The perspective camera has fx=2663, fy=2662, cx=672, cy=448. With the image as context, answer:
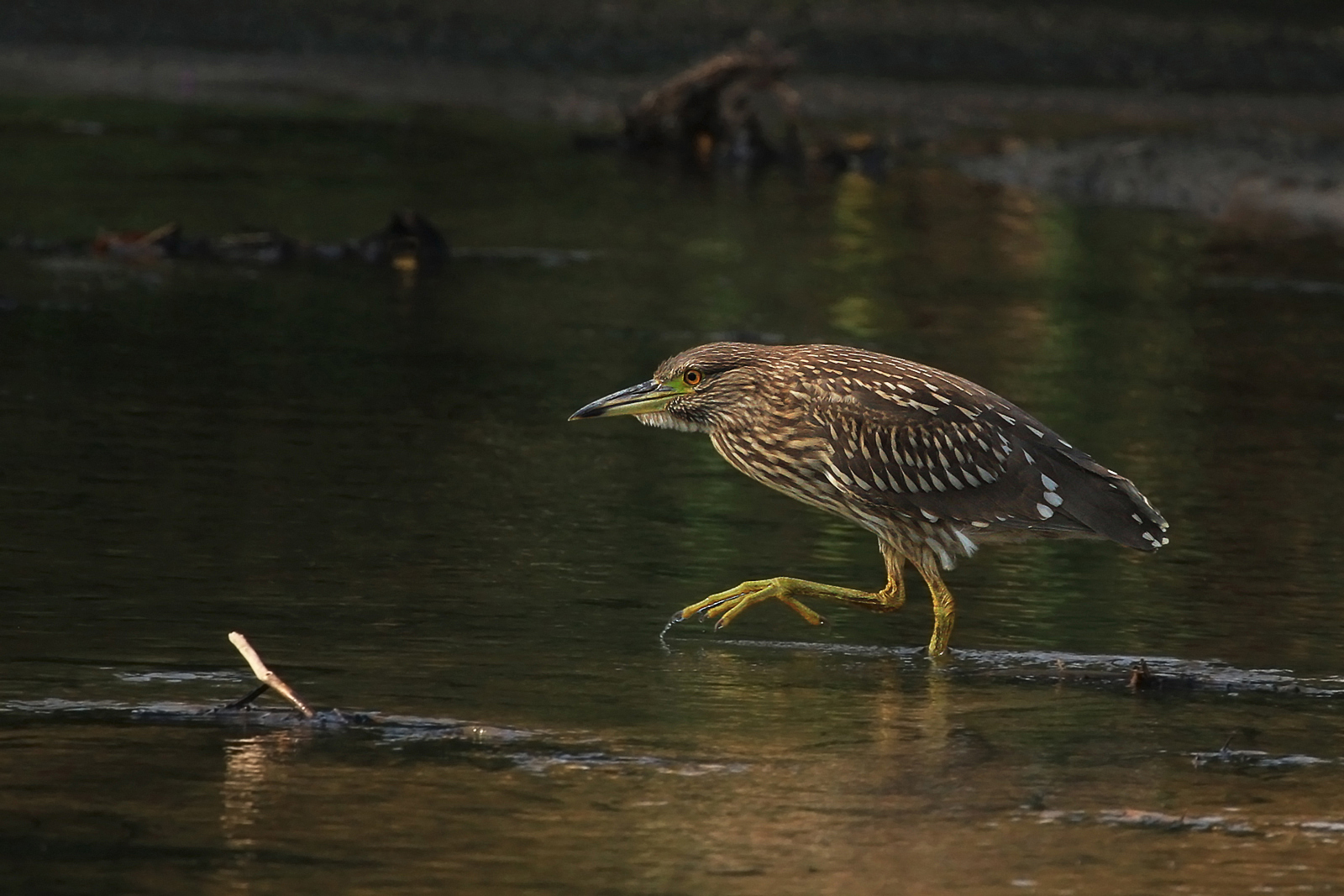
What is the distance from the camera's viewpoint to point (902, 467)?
9.15m

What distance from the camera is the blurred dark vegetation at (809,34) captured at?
37.8 meters

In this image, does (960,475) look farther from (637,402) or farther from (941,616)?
(637,402)

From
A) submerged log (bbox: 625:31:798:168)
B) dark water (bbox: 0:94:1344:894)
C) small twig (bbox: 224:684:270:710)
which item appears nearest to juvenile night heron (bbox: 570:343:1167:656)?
dark water (bbox: 0:94:1344:894)

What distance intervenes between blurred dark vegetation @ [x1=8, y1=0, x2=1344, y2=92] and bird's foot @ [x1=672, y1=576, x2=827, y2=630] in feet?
93.9

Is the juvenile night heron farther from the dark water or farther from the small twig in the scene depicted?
the small twig

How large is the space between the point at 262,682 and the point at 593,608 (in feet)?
6.65

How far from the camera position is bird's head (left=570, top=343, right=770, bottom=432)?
9.52 meters

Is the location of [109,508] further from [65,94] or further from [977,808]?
[65,94]

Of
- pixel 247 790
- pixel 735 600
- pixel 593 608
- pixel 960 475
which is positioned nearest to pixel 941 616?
pixel 960 475

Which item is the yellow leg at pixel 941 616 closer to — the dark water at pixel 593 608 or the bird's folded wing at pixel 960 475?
the dark water at pixel 593 608

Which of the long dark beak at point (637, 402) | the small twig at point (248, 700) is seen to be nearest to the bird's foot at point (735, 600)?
the long dark beak at point (637, 402)

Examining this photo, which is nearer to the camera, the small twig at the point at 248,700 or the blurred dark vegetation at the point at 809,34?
the small twig at the point at 248,700

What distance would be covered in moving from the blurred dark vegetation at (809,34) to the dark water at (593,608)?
19.0m

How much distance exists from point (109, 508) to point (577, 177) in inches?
619
